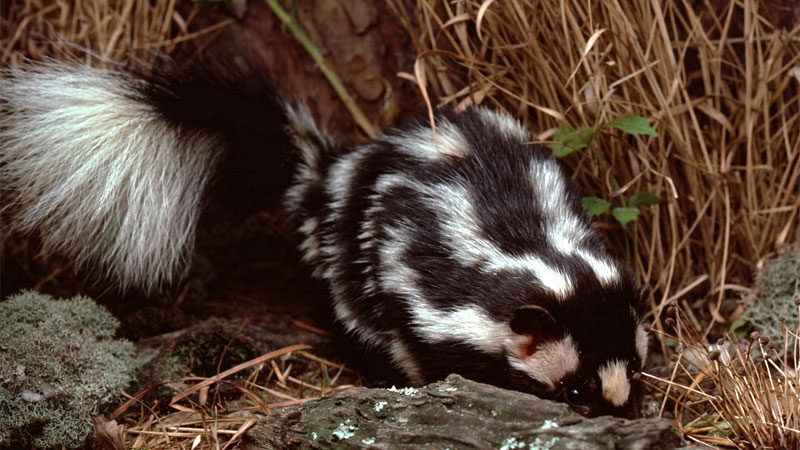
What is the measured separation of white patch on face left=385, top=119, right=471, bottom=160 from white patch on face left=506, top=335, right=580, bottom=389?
97 centimetres

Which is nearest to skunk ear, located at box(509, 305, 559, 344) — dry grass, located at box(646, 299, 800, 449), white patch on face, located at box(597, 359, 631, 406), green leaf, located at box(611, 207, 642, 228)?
white patch on face, located at box(597, 359, 631, 406)

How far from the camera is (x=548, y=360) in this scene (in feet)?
8.61

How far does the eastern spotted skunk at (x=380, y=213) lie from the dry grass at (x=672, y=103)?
1.09 feet

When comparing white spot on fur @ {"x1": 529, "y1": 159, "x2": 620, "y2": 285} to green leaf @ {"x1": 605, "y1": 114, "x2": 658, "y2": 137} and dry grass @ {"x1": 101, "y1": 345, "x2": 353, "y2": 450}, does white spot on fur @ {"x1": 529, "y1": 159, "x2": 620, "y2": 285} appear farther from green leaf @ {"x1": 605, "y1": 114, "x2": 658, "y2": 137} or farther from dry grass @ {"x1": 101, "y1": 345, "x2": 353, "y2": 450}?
dry grass @ {"x1": 101, "y1": 345, "x2": 353, "y2": 450}

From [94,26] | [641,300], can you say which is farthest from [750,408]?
[94,26]

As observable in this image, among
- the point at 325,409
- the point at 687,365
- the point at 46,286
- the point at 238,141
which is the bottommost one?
the point at 687,365

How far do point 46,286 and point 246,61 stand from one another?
1.63 meters

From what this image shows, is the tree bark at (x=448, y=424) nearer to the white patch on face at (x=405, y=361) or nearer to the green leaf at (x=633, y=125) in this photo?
the white patch on face at (x=405, y=361)

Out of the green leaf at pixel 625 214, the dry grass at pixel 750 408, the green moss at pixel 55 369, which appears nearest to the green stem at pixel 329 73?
the green leaf at pixel 625 214

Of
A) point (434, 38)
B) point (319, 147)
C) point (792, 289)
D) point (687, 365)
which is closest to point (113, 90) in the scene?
point (319, 147)

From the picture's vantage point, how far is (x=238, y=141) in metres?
3.57

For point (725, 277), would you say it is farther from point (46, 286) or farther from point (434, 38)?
point (46, 286)

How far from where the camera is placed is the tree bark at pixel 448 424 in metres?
2.05

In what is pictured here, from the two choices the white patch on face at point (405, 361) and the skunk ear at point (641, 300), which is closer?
the skunk ear at point (641, 300)
